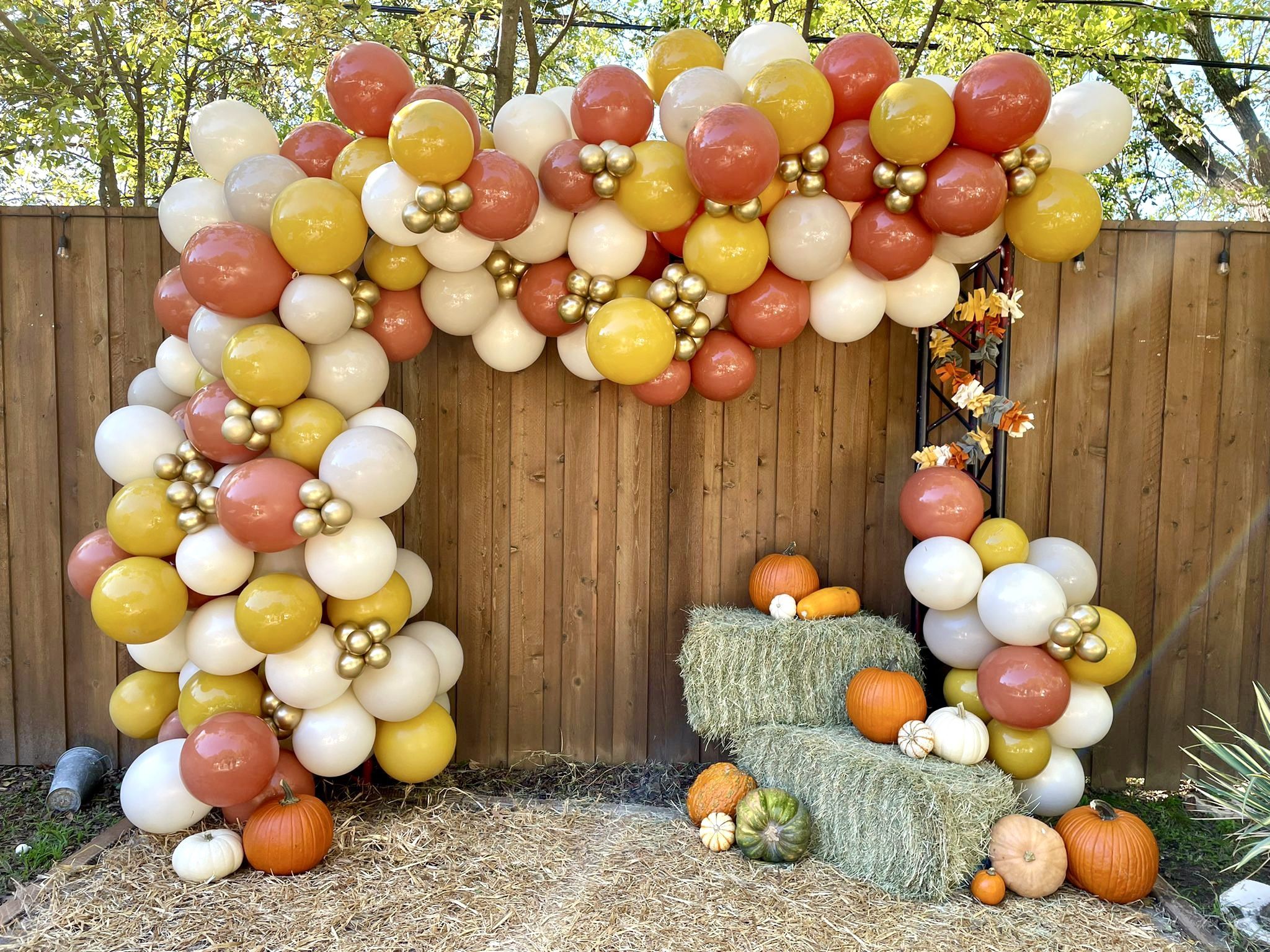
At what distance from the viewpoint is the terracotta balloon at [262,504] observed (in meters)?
2.62

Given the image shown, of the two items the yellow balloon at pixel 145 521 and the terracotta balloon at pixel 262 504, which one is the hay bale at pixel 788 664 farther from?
the yellow balloon at pixel 145 521

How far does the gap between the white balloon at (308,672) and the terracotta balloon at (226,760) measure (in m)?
0.15

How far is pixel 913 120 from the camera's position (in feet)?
8.76

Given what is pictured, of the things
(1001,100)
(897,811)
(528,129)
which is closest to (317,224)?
(528,129)

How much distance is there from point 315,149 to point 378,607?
158cm

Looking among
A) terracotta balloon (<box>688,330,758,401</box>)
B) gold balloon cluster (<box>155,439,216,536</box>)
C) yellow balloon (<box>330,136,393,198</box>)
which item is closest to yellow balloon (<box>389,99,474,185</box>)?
yellow balloon (<box>330,136,393,198</box>)

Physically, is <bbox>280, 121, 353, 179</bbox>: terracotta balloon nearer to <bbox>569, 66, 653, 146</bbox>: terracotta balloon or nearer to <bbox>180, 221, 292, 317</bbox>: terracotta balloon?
<bbox>180, 221, 292, 317</bbox>: terracotta balloon

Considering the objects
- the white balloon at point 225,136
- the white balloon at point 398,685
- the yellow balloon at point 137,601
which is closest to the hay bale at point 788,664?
the white balloon at point 398,685

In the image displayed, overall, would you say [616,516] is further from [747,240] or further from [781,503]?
[747,240]

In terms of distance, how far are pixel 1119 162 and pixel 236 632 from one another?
1051 centimetres

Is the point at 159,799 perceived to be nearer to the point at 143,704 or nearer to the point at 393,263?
the point at 143,704

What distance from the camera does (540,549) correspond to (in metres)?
3.59

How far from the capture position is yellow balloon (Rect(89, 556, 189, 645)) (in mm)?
2713

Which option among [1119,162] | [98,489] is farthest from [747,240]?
[1119,162]
